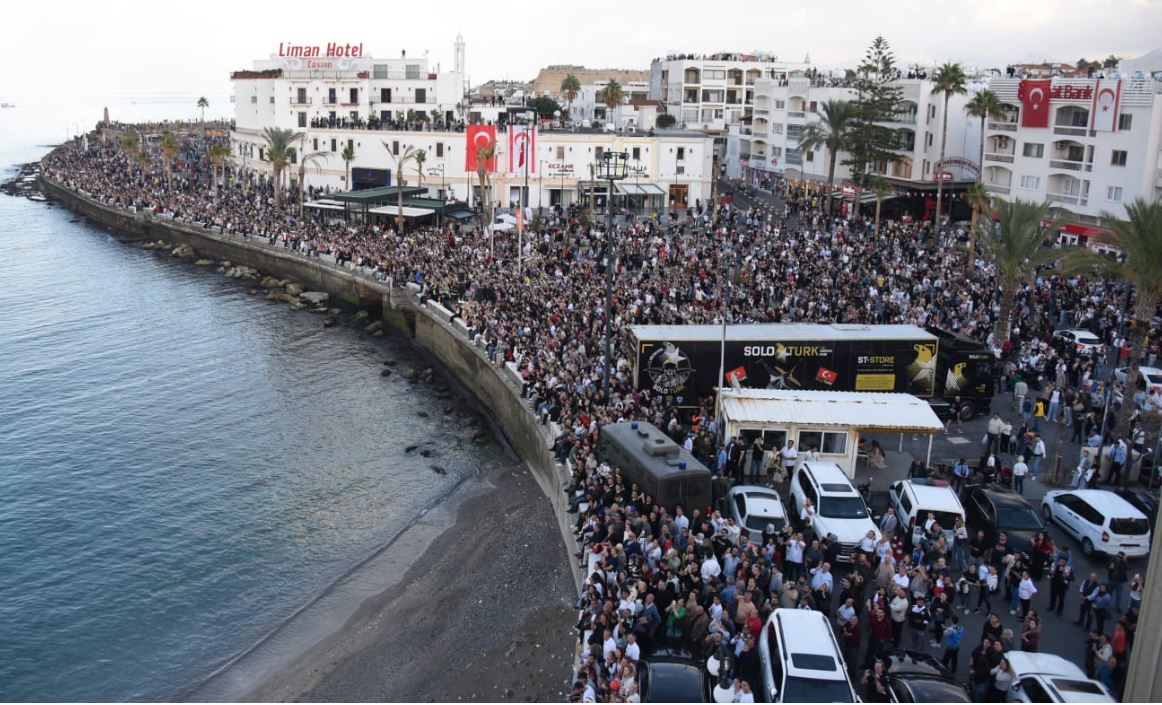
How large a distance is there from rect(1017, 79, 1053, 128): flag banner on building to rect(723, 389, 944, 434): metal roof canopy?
122ft

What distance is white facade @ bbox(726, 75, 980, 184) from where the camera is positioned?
64250 mm

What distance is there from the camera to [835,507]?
19406 mm

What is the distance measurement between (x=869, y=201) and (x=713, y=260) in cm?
2577

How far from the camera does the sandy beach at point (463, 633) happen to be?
18.6m

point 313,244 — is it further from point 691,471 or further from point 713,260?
point 691,471

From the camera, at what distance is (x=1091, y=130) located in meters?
50.4

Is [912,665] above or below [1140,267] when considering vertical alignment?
below

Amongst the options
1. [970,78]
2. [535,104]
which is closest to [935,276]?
[970,78]

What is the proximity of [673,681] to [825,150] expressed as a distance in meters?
64.1

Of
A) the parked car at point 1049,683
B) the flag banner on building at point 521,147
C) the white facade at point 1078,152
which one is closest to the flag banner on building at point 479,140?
the flag banner on building at point 521,147

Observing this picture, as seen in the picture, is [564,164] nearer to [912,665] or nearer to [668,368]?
[668,368]

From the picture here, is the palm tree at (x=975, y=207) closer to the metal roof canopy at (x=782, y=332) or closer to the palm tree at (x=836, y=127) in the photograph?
the palm tree at (x=836, y=127)

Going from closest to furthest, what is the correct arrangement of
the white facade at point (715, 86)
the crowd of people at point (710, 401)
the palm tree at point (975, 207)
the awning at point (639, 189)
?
the crowd of people at point (710, 401) < the palm tree at point (975, 207) < the awning at point (639, 189) < the white facade at point (715, 86)

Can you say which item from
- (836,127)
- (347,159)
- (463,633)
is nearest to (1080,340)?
(463,633)
